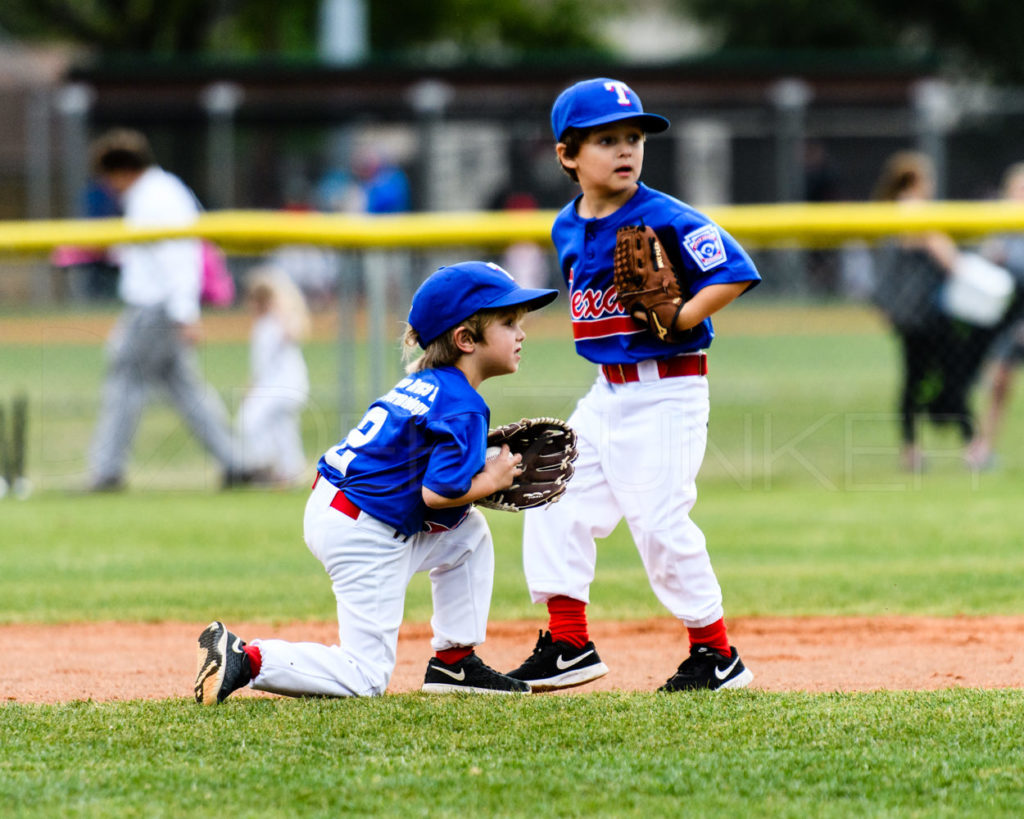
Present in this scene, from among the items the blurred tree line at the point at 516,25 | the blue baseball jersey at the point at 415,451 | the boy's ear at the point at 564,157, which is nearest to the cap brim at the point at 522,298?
the blue baseball jersey at the point at 415,451

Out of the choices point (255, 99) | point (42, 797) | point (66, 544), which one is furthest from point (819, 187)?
point (42, 797)

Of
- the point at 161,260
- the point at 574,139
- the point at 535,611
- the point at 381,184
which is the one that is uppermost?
the point at 574,139

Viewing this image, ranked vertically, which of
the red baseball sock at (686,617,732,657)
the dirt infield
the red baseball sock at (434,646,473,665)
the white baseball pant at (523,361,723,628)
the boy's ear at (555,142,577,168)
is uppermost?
the boy's ear at (555,142,577,168)

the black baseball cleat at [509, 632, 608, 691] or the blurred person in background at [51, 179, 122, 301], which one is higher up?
the blurred person in background at [51, 179, 122, 301]

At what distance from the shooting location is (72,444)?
988 cm

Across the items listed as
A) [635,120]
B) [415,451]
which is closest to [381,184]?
[635,120]

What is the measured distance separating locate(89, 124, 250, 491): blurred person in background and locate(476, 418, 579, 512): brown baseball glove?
5143 mm

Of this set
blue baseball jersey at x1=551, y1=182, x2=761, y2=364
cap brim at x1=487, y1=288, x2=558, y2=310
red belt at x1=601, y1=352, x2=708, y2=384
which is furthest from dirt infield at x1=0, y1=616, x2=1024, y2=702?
cap brim at x1=487, y1=288, x2=558, y2=310

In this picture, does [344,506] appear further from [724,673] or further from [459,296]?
[724,673]

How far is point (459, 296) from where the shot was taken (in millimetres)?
3842

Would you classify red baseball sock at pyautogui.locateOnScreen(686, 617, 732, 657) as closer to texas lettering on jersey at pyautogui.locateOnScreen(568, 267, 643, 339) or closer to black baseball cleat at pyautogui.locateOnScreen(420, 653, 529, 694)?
black baseball cleat at pyautogui.locateOnScreen(420, 653, 529, 694)

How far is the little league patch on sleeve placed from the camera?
4.04 meters

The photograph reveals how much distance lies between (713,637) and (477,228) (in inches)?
203

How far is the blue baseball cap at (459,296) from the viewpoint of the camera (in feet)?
12.6
